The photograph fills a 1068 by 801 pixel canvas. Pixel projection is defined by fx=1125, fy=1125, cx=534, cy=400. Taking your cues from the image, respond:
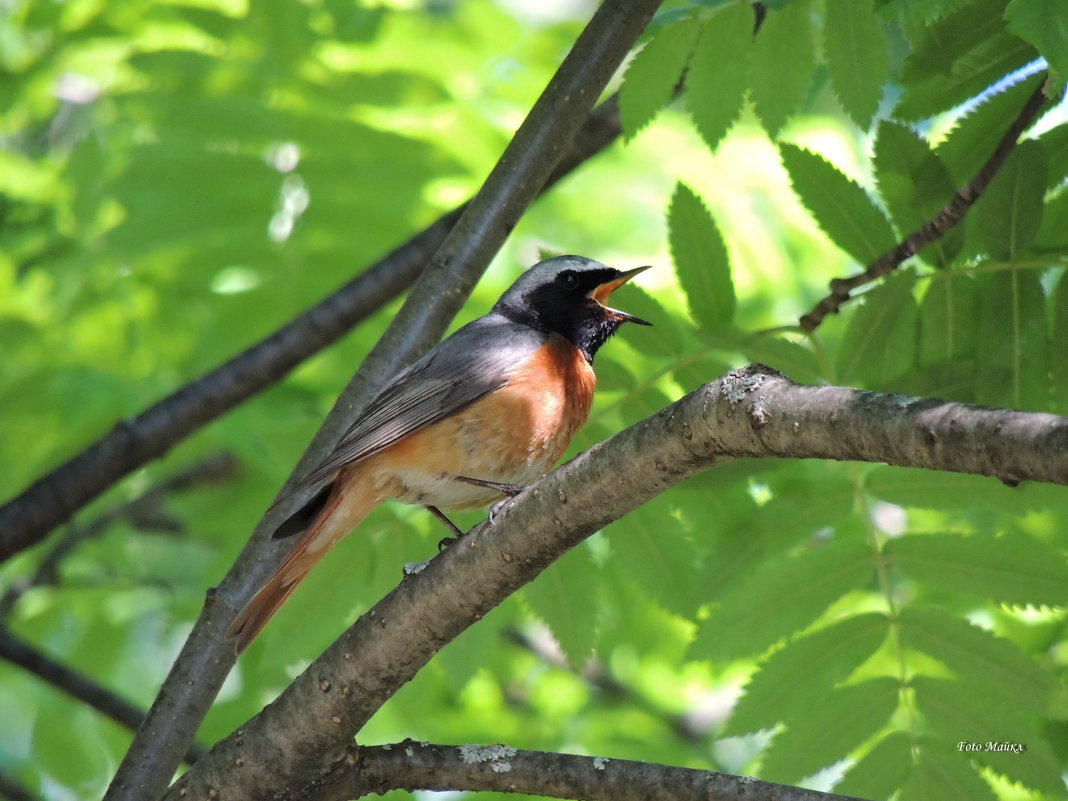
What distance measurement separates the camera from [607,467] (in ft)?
9.31

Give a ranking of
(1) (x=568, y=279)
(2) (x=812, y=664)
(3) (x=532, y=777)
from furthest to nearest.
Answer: (1) (x=568, y=279) → (2) (x=812, y=664) → (3) (x=532, y=777)

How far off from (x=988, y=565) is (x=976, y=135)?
1566 mm

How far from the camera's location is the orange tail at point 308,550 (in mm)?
4168

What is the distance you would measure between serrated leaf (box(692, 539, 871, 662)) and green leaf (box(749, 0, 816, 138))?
162cm

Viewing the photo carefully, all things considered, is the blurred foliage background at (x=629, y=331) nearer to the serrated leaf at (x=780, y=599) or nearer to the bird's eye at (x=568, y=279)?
the serrated leaf at (x=780, y=599)

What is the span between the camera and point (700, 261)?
441 centimetres

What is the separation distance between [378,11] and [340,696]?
12.7 feet

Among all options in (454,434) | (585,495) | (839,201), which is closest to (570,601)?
(454,434)

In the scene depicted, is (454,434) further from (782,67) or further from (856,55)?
(856,55)

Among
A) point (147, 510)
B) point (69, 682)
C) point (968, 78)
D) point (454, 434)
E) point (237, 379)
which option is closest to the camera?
point (968, 78)

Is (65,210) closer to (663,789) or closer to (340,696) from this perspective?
(340,696)

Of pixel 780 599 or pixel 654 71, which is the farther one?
pixel 654 71

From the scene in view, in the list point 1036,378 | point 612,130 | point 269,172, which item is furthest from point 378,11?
point 1036,378

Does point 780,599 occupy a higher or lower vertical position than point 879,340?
lower
